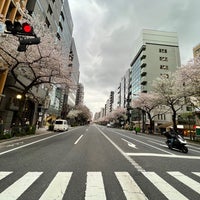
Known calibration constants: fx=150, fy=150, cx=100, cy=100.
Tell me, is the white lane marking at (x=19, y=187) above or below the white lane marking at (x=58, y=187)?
below

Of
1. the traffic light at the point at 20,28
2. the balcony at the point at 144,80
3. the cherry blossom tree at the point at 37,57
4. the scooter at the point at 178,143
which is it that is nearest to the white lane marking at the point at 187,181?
the scooter at the point at 178,143

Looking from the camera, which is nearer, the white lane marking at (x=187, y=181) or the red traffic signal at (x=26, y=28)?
the white lane marking at (x=187, y=181)

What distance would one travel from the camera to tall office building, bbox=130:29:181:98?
5991 cm

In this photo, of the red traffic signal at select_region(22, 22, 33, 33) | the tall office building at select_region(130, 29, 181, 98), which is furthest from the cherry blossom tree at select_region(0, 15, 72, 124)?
the tall office building at select_region(130, 29, 181, 98)

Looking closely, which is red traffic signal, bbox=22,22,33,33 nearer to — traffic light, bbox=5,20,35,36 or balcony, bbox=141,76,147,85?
traffic light, bbox=5,20,35,36

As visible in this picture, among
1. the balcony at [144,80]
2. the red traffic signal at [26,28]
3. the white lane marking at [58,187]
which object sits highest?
the balcony at [144,80]

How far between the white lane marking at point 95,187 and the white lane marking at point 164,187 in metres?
1.52

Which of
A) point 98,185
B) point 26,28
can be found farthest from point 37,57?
point 98,185

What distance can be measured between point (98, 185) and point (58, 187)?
102cm

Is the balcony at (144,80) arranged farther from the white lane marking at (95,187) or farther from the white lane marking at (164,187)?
the white lane marking at (95,187)

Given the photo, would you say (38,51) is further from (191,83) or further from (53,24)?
(53,24)

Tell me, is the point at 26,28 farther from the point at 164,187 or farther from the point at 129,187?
the point at 164,187

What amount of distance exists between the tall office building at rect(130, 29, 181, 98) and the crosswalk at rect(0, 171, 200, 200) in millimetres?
55553

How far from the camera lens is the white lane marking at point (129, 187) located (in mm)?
3415
